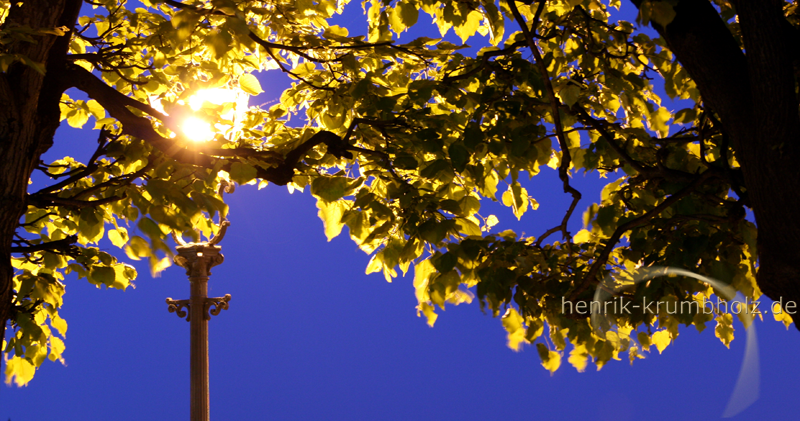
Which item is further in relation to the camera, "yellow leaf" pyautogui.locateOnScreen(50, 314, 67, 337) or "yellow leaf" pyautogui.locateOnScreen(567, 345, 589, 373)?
"yellow leaf" pyautogui.locateOnScreen(50, 314, 67, 337)

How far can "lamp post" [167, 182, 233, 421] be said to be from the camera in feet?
20.0

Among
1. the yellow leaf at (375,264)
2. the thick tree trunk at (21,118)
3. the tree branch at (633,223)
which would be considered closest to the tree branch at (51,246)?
the thick tree trunk at (21,118)

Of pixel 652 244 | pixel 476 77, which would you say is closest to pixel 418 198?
pixel 476 77

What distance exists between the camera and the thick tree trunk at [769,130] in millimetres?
2529

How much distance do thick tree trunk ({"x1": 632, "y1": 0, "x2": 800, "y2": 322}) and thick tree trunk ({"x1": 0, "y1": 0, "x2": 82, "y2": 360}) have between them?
353 cm

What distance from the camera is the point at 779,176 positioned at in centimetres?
254

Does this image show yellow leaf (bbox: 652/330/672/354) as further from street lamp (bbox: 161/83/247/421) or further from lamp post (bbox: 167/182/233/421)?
lamp post (bbox: 167/182/233/421)

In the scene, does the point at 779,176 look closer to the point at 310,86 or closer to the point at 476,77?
the point at 476,77

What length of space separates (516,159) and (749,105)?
1408mm

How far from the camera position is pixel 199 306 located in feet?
20.6

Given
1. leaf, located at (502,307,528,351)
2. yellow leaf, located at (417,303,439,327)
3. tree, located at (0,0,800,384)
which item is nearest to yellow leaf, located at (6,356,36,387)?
tree, located at (0,0,800,384)

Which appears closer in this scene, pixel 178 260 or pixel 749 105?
pixel 749 105

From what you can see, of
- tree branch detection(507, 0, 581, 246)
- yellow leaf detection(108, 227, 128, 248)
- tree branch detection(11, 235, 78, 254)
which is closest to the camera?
tree branch detection(507, 0, 581, 246)

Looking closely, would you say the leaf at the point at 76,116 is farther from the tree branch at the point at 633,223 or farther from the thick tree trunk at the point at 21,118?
the tree branch at the point at 633,223
